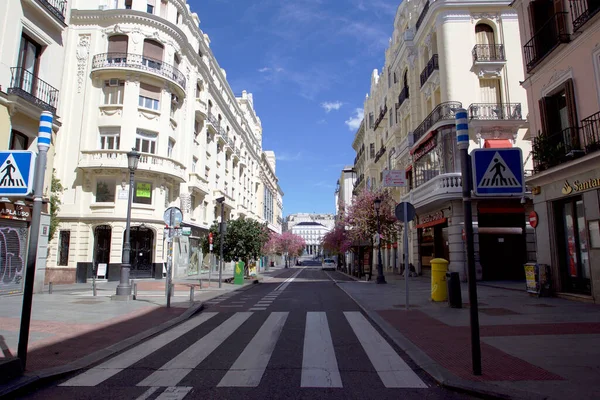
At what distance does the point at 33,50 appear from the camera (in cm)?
1486

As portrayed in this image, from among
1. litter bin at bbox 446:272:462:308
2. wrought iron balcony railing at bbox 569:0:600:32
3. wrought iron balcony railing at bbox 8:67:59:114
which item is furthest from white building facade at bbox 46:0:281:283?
wrought iron balcony railing at bbox 569:0:600:32

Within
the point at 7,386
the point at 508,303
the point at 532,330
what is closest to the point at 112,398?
the point at 7,386

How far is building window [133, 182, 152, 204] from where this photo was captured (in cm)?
2777

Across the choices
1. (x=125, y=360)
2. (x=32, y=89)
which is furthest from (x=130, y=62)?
(x=125, y=360)

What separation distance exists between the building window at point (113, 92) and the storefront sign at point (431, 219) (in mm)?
22263

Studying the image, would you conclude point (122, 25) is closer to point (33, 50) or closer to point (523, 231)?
point (33, 50)

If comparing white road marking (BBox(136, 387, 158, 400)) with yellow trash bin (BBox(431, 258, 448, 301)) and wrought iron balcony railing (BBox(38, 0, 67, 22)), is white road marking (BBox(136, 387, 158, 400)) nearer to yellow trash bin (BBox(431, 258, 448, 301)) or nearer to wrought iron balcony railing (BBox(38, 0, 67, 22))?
yellow trash bin (BBox(431, 258, 448, 301))

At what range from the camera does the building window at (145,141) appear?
28.0m

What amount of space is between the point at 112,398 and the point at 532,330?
24.3 ft

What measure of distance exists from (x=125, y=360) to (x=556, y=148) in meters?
13.3

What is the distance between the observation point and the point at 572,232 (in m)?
12.8

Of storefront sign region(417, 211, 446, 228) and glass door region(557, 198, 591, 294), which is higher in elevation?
storefront sign region(417, 211, 446, 228)

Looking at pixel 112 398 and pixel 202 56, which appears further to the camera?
pixel 202 56

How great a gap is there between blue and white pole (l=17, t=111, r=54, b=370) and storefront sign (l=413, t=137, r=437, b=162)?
2073cm
